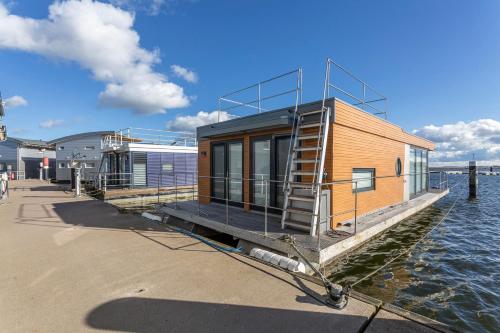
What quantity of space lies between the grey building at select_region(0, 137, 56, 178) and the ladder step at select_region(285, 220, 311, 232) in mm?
33129

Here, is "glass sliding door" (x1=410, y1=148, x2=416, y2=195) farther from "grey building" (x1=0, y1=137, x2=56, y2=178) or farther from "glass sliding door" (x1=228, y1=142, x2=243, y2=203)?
"grey building" (x1=0, y1=137, x2=56, y2=178)

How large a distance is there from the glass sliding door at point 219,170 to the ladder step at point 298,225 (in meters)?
3.66

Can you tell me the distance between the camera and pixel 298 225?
229 inches

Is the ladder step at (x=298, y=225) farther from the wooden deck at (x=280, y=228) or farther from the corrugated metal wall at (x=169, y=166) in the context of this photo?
the corrugated metal wall at (x=169, y=166)

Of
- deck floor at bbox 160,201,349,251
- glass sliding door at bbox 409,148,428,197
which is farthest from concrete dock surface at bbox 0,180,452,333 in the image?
glass sliding door at bbox 409,148,428,197

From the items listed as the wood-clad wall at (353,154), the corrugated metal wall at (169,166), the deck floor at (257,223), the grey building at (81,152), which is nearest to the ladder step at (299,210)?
the deck floor at (257,223)

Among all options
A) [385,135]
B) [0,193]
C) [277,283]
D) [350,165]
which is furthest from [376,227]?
[0,193]

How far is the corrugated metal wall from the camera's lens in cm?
1734

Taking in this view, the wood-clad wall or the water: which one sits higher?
the wood-clad wall

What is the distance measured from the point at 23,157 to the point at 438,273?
4038cm

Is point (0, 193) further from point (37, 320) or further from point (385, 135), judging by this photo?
point (385, 135)

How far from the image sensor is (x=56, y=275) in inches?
167

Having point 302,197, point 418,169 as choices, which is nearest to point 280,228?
Result: point 302,197

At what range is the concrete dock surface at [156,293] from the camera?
114 inches
